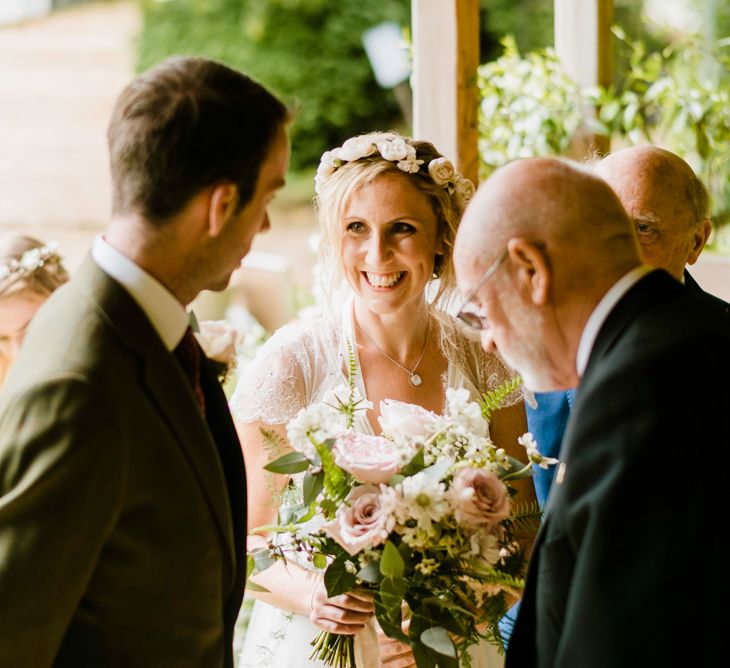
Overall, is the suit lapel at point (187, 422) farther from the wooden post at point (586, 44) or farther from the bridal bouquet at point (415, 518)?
Result: the wooden post at point (586, 44)

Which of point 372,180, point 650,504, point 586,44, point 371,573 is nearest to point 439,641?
point 371,573

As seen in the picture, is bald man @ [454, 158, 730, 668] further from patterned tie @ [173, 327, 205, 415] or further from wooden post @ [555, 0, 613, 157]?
wooden post @ [555, 0, 613, 157]

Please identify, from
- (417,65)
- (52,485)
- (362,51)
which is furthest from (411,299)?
(362,51)

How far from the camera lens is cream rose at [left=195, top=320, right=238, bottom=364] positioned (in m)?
1.78

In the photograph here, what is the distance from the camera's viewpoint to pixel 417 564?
6.51 feet

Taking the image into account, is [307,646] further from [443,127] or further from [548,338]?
[443,127]

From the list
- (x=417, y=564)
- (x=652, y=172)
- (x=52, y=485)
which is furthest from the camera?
(x=652, y=172)

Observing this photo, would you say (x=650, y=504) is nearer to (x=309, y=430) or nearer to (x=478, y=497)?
(x=478, y=497)

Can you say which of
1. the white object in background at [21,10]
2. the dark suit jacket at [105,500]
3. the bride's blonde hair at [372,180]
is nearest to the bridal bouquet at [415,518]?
the dark suit jacket at [105,500]

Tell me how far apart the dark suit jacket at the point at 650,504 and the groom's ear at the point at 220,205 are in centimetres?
65

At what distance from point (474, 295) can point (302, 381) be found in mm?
954

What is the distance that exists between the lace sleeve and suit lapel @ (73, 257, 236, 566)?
89cm

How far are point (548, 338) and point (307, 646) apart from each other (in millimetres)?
1198

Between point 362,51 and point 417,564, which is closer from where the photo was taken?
point 417,564
